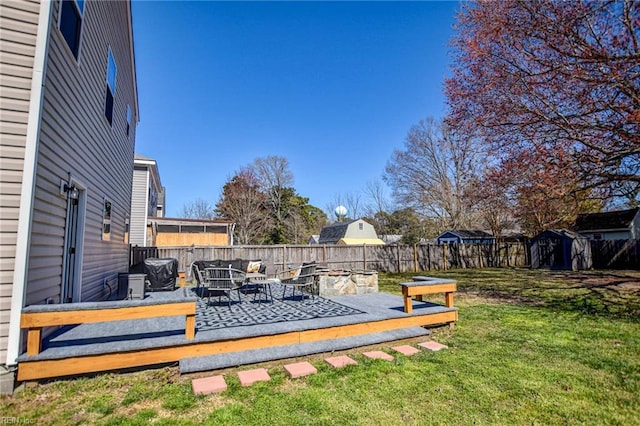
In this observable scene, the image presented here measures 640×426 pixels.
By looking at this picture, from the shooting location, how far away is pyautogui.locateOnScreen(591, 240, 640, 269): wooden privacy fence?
54.9 ft

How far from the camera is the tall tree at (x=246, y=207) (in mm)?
28422

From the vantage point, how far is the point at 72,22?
4301 millimetres

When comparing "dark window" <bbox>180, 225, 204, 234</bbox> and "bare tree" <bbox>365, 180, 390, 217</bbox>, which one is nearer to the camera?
"dark window" <bbox>180, 225, 204, 234</bbox>

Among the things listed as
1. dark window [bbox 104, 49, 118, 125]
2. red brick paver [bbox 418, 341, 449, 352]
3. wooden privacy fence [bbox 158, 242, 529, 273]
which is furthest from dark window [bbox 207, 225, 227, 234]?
red brick paver [bbox 418, 341, 449, 352]

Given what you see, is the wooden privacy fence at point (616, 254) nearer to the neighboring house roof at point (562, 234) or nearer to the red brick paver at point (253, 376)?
the neighboring house roof at point (562, 234)

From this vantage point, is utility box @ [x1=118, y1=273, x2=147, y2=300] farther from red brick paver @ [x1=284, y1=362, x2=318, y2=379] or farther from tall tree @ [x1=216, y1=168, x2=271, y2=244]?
tall tree @ [x1=216, y1=168, x2=271, y2=244]

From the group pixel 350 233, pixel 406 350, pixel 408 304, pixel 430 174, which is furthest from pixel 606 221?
pixel 406 350

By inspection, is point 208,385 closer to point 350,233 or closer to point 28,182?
point 28,182

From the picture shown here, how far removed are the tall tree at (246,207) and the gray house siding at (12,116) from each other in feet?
81.3

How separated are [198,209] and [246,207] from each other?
33.5ft

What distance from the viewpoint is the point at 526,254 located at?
67.3 feet

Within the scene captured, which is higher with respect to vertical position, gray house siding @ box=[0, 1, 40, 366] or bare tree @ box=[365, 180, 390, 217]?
bare tree @ box=[365, 180, 390, 217]

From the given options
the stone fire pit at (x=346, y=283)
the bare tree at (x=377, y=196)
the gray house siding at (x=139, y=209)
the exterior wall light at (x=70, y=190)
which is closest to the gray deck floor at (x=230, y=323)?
the stone fire pit at (x=346, y=283)

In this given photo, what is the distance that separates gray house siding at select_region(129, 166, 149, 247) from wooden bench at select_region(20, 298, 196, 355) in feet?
40.4
